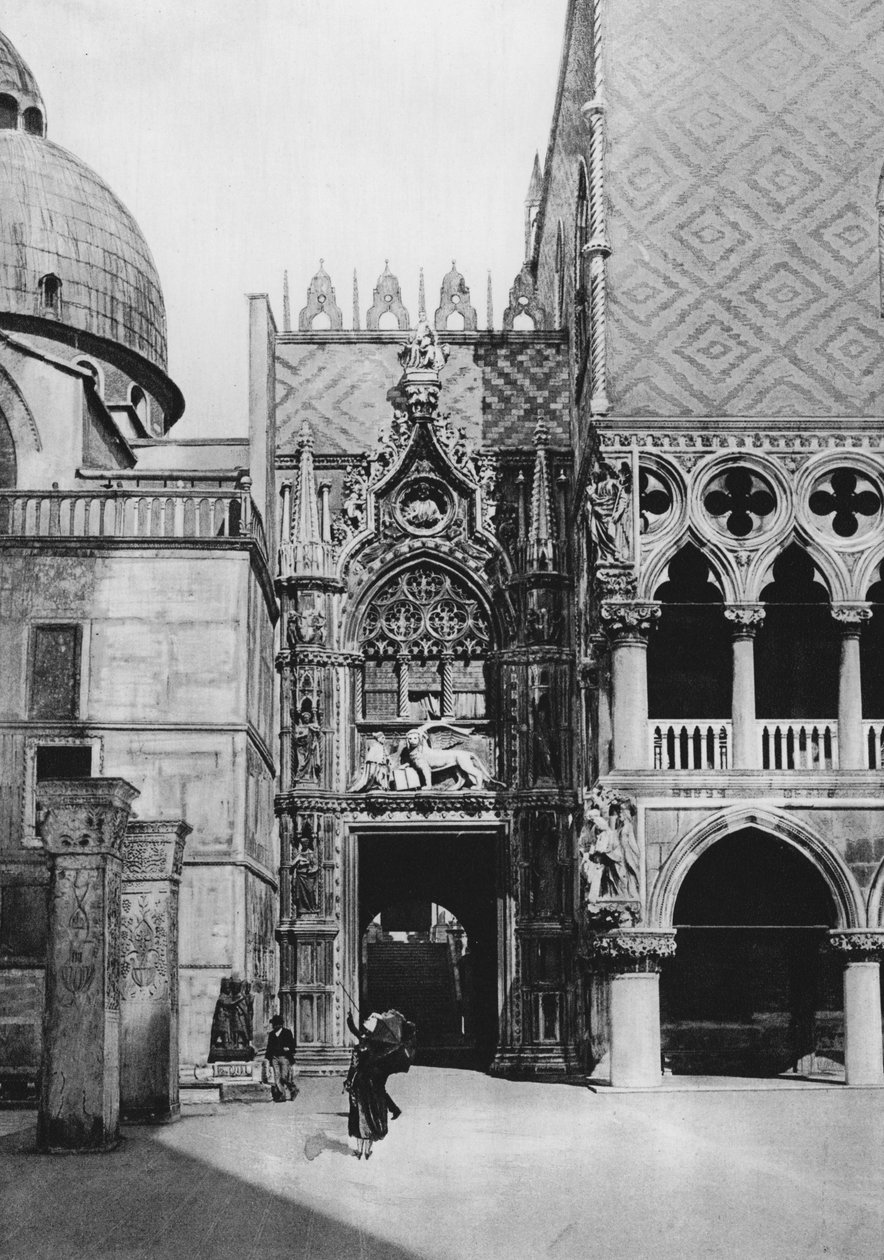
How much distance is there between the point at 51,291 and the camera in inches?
1452

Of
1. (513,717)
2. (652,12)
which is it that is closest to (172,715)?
(513,717)

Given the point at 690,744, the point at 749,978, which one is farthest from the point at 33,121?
the point at 749,978

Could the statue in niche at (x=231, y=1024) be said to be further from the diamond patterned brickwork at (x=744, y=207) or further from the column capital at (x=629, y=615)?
the diamond patterned brickwork at (x=744, y=207)

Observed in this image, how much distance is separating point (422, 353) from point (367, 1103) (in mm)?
16882

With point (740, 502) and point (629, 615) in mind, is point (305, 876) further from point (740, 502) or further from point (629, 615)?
point (740, 502)

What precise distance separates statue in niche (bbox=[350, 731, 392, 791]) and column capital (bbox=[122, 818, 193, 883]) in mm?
9795

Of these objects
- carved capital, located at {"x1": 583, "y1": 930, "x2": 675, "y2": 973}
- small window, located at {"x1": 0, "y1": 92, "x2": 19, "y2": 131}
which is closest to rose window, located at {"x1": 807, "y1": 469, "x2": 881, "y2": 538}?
carved capital, located at {"x1": 583, "y1": 930, "x2": 675, "y2": 973}

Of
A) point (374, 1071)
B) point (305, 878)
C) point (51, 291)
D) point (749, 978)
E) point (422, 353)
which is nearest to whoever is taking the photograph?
point (374, 1071)

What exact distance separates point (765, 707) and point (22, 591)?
35.2 ft

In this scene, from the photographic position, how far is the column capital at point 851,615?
25375 mm

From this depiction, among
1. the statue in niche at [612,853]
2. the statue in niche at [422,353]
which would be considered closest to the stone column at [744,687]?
the statue in niche at [612,853]

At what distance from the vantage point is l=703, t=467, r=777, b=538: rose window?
84.4 ft

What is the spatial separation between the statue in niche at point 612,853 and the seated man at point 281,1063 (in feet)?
13.9

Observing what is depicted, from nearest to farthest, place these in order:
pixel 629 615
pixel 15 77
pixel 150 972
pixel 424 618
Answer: pixel 150 972 → pixel 629 615 → pixel 424 618 → pixel 15 77
